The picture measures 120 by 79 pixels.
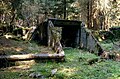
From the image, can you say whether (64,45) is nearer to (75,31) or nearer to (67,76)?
(75,31)

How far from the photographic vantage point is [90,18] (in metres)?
29.2

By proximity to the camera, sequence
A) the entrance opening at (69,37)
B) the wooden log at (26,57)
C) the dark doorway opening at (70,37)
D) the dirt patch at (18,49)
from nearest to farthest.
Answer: the wooden log at (26,57), the dirt patch at (18,49), the dark doorway opening at (70,37), the entrance opening at (69,37)

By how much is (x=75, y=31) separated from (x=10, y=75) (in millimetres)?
10924

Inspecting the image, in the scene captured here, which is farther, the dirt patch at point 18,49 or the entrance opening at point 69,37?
the entrance opening at point 69,37

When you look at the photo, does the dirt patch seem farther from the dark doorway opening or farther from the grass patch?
the dark doorway opening

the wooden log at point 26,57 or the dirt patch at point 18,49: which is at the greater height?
the wooden log at point 26,57

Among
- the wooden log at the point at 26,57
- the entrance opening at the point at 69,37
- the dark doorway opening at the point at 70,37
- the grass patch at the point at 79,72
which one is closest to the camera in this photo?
the grass patch at the point at 79,72

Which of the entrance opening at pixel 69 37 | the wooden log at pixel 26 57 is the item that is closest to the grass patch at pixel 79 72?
the wooden log at pixel 26 57

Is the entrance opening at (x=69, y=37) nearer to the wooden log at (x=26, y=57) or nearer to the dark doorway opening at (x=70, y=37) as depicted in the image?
the dark doorway opening at (x=70, y=37)

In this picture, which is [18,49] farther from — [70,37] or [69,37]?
[69,37]

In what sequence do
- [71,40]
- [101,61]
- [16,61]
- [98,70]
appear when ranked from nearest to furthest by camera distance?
1. [98,70]
2. [16,61]
3. [101,61]
4. [71,40]

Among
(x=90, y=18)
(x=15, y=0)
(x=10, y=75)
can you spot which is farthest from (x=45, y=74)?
(x=90, y=18)

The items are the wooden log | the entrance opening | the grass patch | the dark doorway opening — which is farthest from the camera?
the entrance opening

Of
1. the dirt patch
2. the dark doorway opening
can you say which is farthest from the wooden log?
the dark doorway opening
